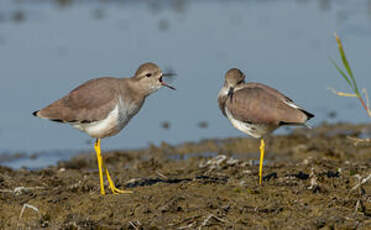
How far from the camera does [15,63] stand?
14297 mm

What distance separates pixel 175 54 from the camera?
1452cm

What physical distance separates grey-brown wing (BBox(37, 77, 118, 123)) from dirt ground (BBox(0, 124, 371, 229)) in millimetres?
766

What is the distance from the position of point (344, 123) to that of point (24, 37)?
8.50 metres

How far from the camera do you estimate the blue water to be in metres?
11.3

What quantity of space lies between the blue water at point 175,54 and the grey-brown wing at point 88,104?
346 centimetres

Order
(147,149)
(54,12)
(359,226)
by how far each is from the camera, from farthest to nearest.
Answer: (54,12)
(147,149)
(359,226)

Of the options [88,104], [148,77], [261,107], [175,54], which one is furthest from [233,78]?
[175,54]

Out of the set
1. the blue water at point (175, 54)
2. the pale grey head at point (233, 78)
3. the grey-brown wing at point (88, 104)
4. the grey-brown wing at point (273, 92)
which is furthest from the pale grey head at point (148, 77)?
the blue water at point (175, 54)

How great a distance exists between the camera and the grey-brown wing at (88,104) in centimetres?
688

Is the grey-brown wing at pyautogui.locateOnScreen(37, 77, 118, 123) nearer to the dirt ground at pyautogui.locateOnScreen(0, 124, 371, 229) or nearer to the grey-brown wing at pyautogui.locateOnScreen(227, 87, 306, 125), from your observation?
the dirt ground at pyautogui.locateOnScreen(0, 124, 371, 229)

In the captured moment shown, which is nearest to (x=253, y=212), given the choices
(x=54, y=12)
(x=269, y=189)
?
(x=269, y=189)

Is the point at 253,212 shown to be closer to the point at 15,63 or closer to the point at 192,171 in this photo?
the point at 192,171

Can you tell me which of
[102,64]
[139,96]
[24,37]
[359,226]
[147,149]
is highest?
[24,37]

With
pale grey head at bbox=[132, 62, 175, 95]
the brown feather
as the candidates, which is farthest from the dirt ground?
pale grey head at bbox=[132, 62, 175, 95]
